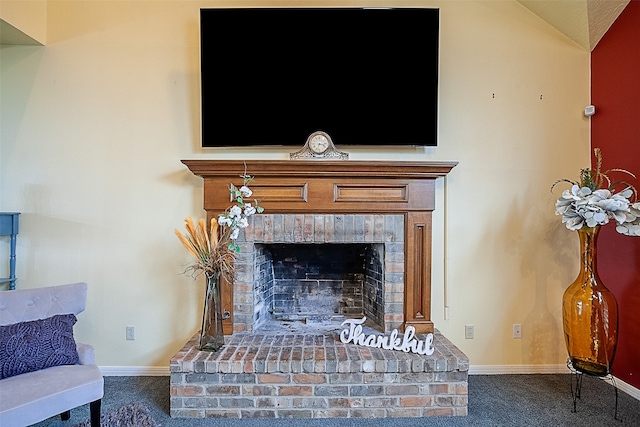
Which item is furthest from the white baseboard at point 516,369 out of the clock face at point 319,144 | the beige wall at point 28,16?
the beige wall at point 28,16

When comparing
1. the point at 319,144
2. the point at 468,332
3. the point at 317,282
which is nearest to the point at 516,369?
the point at 468,332

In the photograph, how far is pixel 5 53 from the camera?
2.84 metres

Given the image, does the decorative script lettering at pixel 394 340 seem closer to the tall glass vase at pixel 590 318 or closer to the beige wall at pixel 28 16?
the tall glass vase at pixel 590 318

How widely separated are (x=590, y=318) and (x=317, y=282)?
1938 millimetres

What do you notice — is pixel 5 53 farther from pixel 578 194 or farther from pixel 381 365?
pixel 578 194

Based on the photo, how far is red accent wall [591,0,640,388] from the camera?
251cm

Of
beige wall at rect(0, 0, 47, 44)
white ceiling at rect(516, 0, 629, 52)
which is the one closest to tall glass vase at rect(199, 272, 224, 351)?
beige wall at rect(0, 0, 47, 44)

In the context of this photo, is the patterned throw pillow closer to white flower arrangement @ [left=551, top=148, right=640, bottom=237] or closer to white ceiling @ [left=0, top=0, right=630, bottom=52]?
white ceiling @ [left=0, top=0, right=630, bottom=52]

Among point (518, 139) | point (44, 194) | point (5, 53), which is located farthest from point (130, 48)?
point (518, 139)

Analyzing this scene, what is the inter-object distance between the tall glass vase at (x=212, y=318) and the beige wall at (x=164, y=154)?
511mm

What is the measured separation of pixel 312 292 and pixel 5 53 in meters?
3.11

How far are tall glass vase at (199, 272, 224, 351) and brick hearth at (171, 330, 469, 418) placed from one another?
0.14m

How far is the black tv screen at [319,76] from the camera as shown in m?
2.68

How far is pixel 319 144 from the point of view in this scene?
8.87ft
